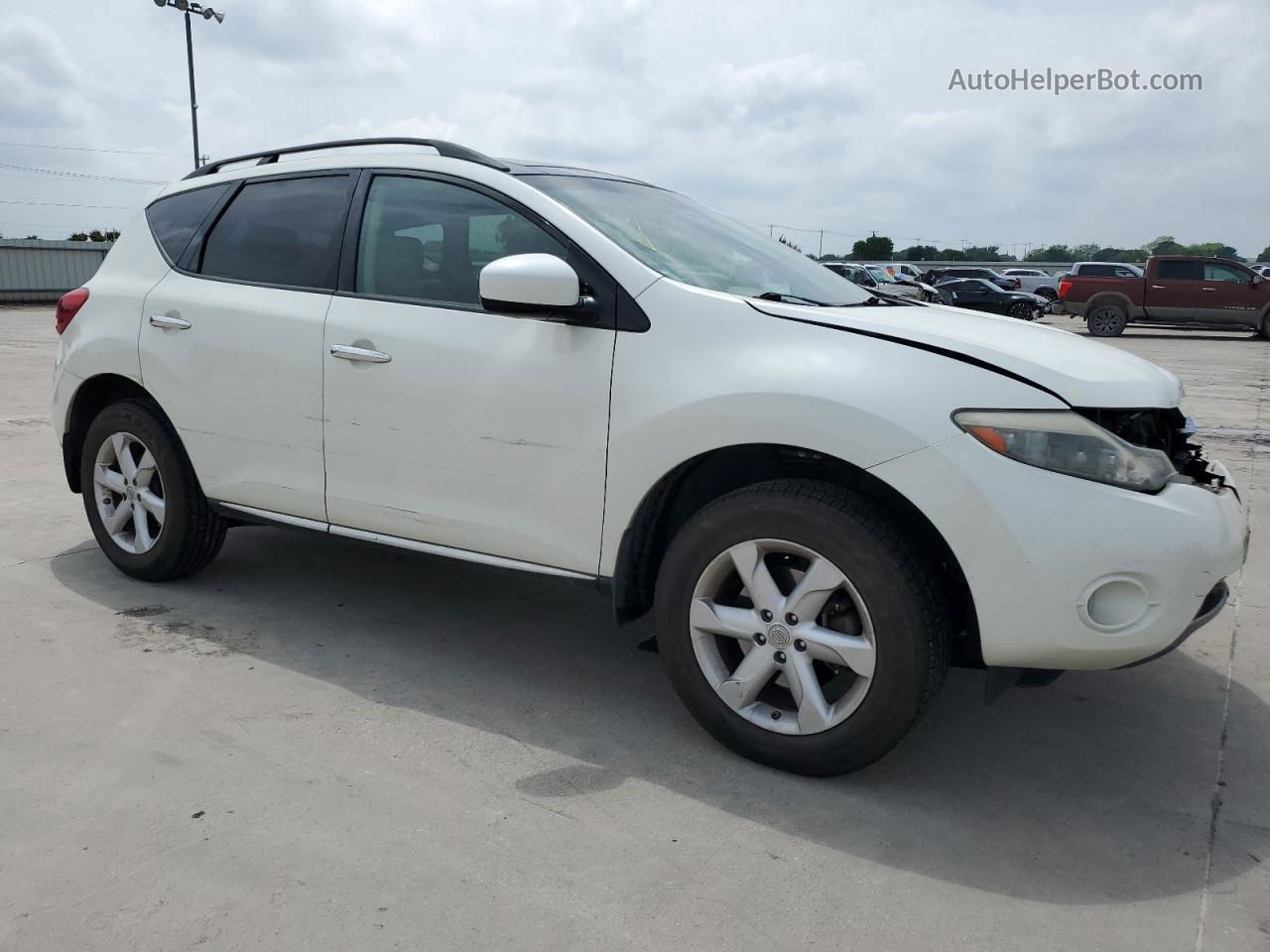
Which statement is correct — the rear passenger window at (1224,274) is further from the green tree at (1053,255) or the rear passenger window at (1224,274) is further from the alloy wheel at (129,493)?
the green tree at (1053,255)

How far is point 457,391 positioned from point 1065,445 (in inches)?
69.6

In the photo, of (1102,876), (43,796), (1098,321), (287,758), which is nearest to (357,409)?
(287,758)

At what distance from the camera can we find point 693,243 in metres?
3.55

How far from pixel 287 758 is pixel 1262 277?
25.0m

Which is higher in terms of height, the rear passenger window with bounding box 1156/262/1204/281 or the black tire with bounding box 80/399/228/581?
the rear passenger window with bounding box 1156/262/1204/281

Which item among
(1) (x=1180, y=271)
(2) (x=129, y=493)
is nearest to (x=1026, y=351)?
(2) (x=129, y=493)

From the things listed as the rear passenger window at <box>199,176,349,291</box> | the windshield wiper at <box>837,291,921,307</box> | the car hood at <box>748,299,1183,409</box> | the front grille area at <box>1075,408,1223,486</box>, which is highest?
the rear passenger window at <box>199,176,349,291</box>

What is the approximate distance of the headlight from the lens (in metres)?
Answer: 2.59

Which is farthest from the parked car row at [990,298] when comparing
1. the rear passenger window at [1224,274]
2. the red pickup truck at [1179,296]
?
the rear passenger window at [1224,274]

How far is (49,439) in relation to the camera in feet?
25.5

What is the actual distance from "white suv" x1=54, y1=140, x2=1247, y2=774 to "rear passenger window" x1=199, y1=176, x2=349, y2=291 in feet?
0.04

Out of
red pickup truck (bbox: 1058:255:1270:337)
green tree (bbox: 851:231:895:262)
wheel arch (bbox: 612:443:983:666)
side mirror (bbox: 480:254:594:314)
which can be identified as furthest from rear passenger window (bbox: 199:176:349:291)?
green tree (bbox: 851:231:895:262)

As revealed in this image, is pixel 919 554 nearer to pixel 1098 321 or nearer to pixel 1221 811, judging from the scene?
pixel 1221 811

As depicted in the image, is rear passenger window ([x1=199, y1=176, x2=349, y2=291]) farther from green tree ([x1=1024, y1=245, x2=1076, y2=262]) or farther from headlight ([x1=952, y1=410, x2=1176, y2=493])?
green tree ([x1=1024, y1=245, x2=1076, y2=262])
